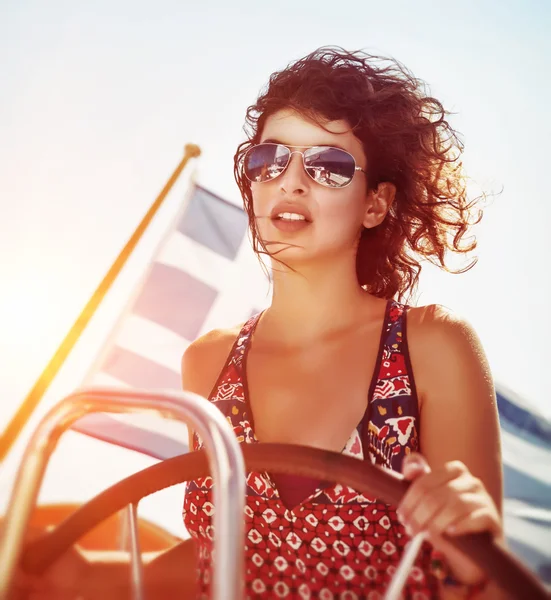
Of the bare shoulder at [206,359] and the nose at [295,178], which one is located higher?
the nose at [295,178]

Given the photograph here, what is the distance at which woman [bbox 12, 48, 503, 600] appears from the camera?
124 centimetres

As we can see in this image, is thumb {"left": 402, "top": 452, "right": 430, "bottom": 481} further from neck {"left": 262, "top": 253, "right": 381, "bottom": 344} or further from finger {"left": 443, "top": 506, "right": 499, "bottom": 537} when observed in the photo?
neck {"left": 262, "top": 253, "right": 381, "bottom": 344}

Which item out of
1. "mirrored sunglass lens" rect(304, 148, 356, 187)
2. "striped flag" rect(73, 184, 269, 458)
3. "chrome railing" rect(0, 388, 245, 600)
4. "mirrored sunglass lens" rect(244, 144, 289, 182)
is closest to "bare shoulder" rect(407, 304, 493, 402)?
"mirrored sunglass lens" rect(304, 148, 356, 187)

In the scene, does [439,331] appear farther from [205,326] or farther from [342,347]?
[205,326]

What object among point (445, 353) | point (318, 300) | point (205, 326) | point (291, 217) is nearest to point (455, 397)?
point (445, 353)

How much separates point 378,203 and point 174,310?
8.59ft

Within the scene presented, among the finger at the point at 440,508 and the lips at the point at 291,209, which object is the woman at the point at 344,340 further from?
the finger at the point at 440,508

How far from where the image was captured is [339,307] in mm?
1692

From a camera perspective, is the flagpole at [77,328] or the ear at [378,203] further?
the flagpole at [77,328]

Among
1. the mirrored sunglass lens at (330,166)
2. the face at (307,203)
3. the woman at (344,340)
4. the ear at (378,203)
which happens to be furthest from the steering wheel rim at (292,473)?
the ear at (378,203)

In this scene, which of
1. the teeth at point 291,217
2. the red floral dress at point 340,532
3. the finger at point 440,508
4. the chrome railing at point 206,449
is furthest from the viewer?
the teeth at point 291,217

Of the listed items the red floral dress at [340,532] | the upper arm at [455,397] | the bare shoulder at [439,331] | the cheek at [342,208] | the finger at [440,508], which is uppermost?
the cheek at [342,208]

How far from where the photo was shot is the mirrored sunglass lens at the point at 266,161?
1.64 m

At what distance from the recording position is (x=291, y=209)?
1.59 metres
